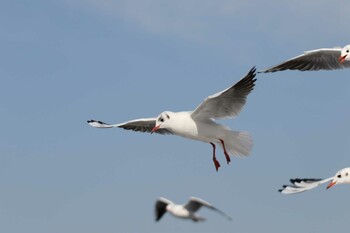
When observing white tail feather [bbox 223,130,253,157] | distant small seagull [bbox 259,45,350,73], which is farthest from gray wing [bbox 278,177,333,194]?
distant small seagull [bbox 259,45,350,73]

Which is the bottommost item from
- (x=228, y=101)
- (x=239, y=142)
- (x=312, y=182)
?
(x=312, y=182)

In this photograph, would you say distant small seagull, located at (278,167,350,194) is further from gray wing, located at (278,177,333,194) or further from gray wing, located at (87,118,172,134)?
gray wing, located at (87,118,172,134)

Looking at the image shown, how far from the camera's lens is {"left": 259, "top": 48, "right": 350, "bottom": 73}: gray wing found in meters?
12.6

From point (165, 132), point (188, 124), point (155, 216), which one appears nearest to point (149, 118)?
point (165, 132)

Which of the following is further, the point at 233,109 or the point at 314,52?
the point at 314,52

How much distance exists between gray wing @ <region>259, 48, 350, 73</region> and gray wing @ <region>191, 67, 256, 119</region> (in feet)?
9.21

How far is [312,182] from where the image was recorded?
30.8 ft

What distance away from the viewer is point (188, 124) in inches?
390

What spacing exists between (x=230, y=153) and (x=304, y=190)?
4.68ft

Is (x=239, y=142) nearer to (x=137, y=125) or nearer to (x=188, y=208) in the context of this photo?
(x=137, y=125)

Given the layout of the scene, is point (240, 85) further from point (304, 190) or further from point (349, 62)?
point (349, 62)

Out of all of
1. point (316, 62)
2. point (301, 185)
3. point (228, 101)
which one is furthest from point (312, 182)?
point (316, 62)

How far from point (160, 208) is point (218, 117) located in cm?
226

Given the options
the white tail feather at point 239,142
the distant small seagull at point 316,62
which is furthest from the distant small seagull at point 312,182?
the distant small seagull at point 316,62
